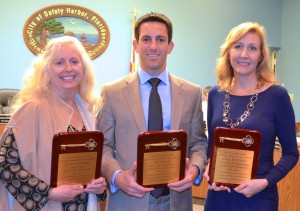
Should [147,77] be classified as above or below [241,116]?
above

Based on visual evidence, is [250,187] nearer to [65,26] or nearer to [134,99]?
[134,99]

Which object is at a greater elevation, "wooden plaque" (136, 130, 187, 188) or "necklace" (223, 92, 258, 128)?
"necklace" (223, 92, 258, 128)

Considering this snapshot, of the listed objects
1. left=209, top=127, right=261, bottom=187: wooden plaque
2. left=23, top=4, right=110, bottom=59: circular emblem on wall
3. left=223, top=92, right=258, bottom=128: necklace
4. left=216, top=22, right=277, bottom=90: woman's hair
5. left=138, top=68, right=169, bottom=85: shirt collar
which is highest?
left=23, top=4, right=110, bottom=59: circular emblem on wall

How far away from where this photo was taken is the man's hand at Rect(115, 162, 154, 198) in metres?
1.79

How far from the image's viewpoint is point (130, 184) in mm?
1809

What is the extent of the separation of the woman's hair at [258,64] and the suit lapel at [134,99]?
523mm

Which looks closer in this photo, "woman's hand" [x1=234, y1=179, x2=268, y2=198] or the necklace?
"woman's hand" [x1=234, y1=179, x2=268, y2=198]

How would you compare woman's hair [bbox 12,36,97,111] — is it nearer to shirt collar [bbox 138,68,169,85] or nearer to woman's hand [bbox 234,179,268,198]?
shirt collar [bbox 138,68,169,85]

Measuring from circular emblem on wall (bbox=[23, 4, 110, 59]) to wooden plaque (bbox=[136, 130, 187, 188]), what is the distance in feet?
19.0

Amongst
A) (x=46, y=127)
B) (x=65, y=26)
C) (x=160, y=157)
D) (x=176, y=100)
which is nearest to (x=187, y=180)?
(x=160, y=157)

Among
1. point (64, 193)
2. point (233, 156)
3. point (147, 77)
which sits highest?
point (147, 77)

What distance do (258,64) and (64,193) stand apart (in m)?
1.27

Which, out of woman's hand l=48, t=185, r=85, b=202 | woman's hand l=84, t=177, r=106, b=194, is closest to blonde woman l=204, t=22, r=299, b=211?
woman's hand l=84, t=177, r=106, b=194

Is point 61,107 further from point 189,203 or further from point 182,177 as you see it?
point 189,203
